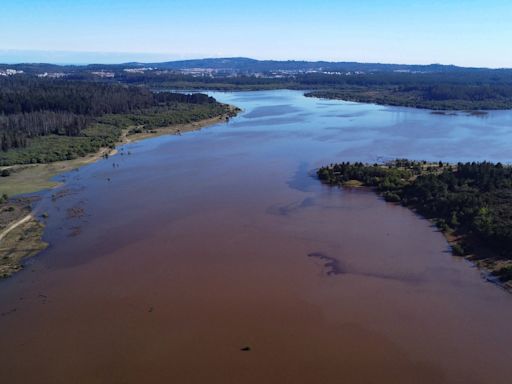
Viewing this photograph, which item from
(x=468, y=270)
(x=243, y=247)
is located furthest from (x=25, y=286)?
(x=468, y=270)

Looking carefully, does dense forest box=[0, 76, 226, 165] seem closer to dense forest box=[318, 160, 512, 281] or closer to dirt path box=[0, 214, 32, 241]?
dirt path box=[0, 214, 32, 241]

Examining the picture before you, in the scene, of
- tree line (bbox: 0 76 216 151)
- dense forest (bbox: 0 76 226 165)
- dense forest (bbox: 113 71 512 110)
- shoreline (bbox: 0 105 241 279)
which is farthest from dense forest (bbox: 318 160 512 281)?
dense forest (bbox: 113 71 512 110)

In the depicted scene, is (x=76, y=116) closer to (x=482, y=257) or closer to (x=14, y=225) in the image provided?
(x=14, y=225)

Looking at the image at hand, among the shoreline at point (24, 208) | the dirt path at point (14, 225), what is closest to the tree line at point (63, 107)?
the shoreline at point (24, 208)

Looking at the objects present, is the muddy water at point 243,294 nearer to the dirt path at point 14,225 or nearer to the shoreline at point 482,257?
the shoreline at point 482,257

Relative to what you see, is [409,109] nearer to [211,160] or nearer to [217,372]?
[211,160]

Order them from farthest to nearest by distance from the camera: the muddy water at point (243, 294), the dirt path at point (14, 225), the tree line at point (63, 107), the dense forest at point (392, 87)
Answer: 1. the dense forest at point (392, 87)
2. the tree line at point (63, 107)
3. the dirt path at point (14, 225)
4. the muddy water at point (243, 294)
